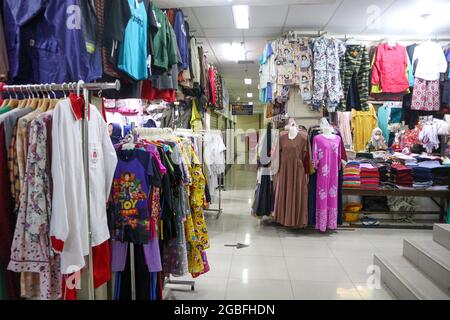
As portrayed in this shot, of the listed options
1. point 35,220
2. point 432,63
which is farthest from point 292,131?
point 35,220

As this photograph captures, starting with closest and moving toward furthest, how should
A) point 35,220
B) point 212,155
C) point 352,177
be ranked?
point 35,220 → point 352,177 → point 212,155

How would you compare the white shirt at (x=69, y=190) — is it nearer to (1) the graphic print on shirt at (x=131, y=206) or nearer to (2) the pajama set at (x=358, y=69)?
(1) the graphic print on shirt at (x=131, y=206)

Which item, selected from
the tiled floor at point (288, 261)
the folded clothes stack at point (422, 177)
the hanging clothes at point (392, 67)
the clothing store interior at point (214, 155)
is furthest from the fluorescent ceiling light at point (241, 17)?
the folded clothes stack at point (422, 177)

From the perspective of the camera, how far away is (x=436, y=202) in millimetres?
5281

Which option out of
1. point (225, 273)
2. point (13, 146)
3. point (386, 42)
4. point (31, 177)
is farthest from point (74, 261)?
point (386, 42)

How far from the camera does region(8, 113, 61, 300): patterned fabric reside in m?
1.41

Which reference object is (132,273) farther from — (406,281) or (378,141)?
(378,141)

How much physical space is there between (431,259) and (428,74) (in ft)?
9.86

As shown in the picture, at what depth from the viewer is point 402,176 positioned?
4941 millimetres

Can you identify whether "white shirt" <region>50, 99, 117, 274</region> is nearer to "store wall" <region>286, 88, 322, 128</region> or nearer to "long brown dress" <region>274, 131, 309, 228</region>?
"long brown dress" <region>274, 131, 309, 228</region>

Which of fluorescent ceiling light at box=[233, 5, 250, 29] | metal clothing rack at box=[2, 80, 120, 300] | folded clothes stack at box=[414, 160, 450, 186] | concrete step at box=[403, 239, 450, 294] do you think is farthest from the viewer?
folded clothes stack at box=[414, 160, 450, 186]

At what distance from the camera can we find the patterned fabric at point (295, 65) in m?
4.88

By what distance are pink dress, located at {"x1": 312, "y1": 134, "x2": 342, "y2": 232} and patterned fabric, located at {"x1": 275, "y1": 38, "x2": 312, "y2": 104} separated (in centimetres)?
74

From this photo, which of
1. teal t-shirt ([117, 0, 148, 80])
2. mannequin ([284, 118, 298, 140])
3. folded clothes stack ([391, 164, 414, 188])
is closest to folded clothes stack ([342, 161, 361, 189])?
folded clothes stack ([391, 164, 414, 188])
